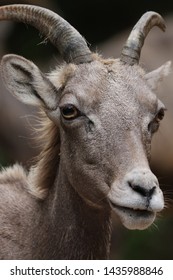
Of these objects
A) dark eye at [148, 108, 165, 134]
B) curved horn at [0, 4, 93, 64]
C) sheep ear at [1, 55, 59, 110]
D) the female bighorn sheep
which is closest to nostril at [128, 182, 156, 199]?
the female bighorn sheep

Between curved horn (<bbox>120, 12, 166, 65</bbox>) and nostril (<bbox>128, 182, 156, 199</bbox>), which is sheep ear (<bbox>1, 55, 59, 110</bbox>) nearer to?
curved horn (<bbox>120, 12, 166, 65</bbox>)

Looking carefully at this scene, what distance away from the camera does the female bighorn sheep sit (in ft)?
21.6

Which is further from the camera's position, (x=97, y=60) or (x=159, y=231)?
(x=159, y=231)

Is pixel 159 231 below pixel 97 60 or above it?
below

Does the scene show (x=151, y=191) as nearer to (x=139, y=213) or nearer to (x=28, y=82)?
(x=139, y=213)

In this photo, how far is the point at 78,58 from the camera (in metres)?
7.12

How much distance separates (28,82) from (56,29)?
0.53 m

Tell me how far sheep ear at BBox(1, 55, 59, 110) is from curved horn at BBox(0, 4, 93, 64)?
1.01 feet

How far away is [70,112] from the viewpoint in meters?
6.78

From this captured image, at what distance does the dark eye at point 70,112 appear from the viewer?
22.1 ft

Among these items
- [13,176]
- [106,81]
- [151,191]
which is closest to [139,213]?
[151,191]
